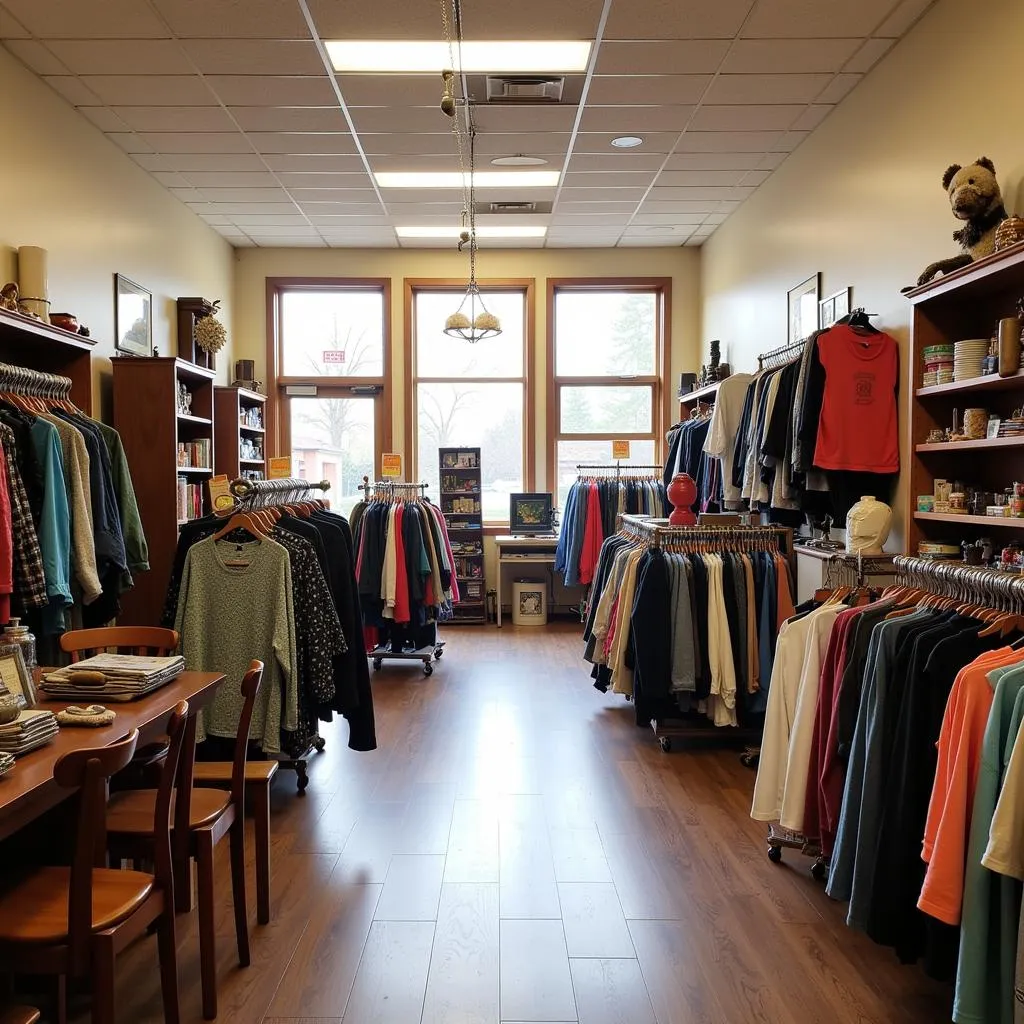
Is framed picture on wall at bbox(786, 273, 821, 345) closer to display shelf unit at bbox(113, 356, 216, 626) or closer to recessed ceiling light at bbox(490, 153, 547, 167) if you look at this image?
recessed ceiling light at bbox(490, 153, 547, 167)

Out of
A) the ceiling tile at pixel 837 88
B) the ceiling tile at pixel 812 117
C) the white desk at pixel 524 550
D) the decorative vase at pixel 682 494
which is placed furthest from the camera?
the white desk at pixel 524 550

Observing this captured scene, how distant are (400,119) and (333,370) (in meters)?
3.75

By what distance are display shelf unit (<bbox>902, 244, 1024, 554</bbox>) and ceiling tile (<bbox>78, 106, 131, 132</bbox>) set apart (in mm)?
4686

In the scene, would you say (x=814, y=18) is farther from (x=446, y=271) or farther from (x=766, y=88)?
(x=446, y=271)

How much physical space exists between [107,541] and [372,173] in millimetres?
3635

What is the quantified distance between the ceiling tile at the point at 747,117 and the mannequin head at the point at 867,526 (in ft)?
9.26

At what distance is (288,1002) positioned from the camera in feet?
7.52

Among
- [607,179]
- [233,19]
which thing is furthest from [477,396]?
[233,19]

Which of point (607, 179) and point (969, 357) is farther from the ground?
point (607, 179)

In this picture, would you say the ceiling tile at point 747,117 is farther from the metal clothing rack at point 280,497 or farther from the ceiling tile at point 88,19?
the metal clothing rack at point 280,497

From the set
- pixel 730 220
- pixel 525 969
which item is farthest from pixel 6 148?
pixel 730 220

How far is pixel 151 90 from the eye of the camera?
15.7 ft

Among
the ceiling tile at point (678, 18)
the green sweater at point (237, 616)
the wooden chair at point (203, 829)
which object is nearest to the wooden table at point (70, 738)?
the wooden chair at point (203, 829)

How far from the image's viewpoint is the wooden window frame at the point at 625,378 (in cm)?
857
